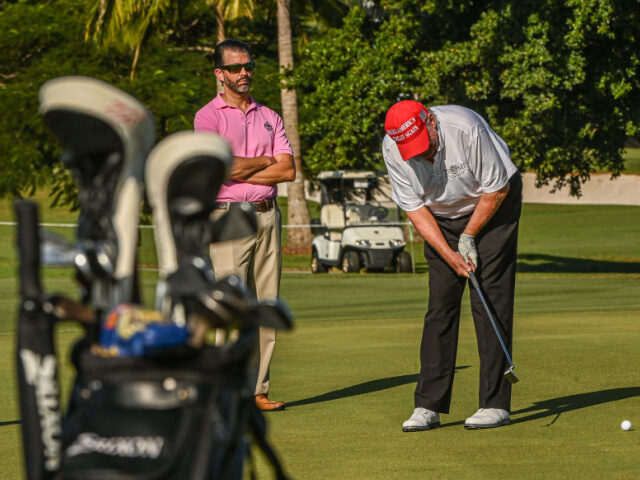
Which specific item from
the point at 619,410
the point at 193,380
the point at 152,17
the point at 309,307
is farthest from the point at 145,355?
the point at 152,17

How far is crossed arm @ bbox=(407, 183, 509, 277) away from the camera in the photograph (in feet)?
21.7

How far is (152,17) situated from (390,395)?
25641 millimetres

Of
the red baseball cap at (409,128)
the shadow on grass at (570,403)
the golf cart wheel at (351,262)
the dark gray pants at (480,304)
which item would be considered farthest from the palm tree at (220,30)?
the red baseball cap at (409,128)

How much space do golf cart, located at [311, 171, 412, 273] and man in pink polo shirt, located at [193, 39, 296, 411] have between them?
1920 centimetres

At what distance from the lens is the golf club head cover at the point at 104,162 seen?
2.62 metres

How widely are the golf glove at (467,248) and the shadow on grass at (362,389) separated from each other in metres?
1.57

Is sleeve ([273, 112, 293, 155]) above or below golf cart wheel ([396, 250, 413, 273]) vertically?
above

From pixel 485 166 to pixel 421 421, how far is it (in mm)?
1427

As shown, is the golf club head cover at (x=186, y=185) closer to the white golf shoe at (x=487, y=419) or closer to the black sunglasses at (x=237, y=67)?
the white golf shoe at (x=487, y=419)

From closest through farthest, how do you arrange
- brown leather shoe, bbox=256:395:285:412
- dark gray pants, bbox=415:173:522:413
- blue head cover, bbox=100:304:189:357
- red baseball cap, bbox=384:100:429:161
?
blue head cover, bbox=100:304:189:357, red baseball cap, bbox=384:100:429:161, dark gray pants, bbox=415:173:522:413, brown leather shoe, bbox=256:395:285:412

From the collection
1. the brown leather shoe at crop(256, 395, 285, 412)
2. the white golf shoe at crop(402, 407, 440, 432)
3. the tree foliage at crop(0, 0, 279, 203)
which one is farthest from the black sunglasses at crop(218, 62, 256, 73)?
the tree foliage at crop(0, 0, 279, 203)

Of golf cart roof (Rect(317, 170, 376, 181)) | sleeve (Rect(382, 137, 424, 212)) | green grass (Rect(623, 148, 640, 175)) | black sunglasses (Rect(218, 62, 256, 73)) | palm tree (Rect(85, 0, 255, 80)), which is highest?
palm tree (Rect(85, 0, 255, 80))

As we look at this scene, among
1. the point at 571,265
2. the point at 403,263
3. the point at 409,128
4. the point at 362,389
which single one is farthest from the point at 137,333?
the point at 571,265

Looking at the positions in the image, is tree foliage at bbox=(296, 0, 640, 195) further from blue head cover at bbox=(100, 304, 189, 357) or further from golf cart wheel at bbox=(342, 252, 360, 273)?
blue head cover at bbox=(100, 304, 189, 357)
